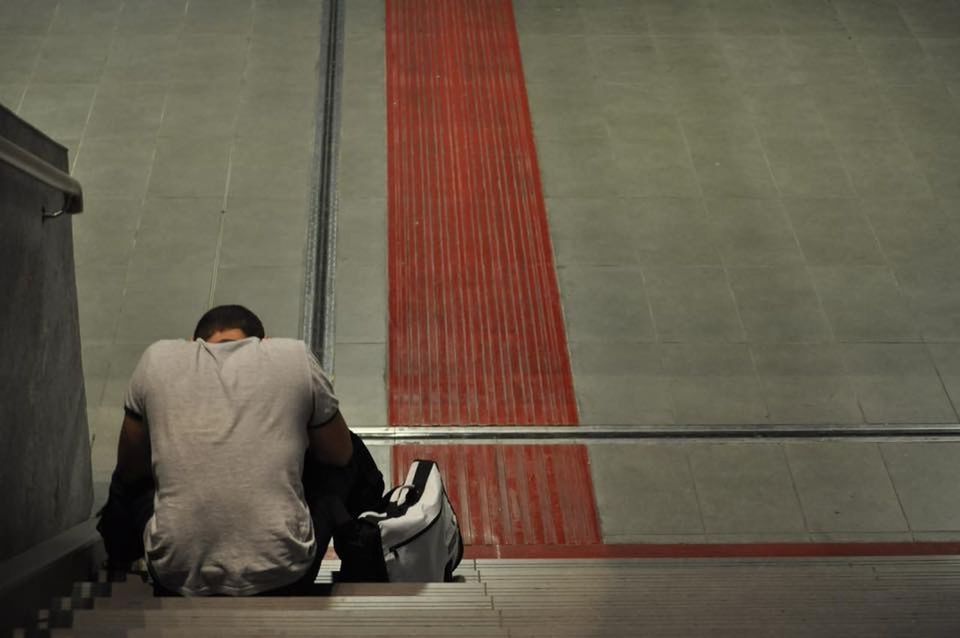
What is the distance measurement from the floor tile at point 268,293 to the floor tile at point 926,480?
3.08 meters

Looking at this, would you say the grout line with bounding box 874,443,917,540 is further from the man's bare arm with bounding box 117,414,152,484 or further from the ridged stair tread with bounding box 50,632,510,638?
the man's bare arm with bounding box 117,414,152,484

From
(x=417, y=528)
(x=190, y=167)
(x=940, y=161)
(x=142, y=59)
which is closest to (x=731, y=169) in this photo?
(x=940, y=161)

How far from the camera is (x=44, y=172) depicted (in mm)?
3018

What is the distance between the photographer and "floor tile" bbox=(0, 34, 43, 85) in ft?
22.3

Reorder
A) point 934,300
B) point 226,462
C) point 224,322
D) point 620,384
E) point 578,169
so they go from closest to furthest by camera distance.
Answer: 1. point 226,462
2. point 224,322
3. point 620,384
4. point 934,300
5. point 578,169

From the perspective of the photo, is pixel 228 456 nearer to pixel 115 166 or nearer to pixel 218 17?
pixel 115 166

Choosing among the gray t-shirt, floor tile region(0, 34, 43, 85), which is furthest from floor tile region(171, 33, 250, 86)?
the gray t-shirt

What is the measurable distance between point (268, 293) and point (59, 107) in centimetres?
221

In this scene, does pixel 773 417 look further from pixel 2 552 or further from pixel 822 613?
pixel 2 552

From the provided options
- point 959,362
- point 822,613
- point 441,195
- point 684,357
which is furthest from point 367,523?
point 959,362

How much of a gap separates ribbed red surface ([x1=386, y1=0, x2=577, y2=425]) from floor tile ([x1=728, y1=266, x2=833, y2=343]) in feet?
3.45

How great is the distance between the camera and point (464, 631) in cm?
250

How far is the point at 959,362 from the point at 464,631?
4038mm

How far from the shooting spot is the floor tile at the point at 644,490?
15.7 ft
